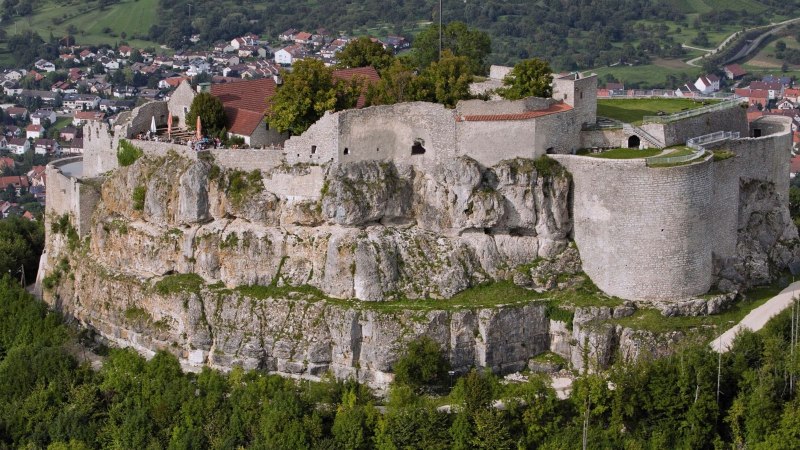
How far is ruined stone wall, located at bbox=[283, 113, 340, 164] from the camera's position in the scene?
192 ft

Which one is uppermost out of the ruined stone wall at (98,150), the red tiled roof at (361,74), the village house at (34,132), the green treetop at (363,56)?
the green treetop at (363,56)

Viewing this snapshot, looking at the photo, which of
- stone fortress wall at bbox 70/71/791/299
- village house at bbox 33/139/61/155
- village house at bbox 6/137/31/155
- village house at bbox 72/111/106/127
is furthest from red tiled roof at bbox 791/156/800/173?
village house at bbox 6/137/31/155

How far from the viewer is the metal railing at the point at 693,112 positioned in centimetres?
6206

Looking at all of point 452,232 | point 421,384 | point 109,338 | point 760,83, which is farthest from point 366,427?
point 760,83

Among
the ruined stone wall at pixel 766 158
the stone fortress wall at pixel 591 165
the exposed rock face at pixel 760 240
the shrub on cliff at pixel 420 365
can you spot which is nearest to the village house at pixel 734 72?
the ruined stone wall at pixel 766 158

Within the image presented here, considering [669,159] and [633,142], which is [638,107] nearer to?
[633,142]

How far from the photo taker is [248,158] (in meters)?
60.4

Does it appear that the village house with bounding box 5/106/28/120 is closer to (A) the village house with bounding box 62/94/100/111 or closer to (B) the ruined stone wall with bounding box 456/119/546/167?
(A) the village house with bounding box 62/94/100/111

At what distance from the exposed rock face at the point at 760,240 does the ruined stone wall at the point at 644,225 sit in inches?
87.1

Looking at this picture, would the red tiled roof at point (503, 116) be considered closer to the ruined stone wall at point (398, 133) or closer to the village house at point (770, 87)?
the ruined stone wall at point (398, 133)

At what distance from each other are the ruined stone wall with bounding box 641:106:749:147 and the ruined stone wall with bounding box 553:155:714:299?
3.94 metres

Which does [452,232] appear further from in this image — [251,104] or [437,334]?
[251,104]

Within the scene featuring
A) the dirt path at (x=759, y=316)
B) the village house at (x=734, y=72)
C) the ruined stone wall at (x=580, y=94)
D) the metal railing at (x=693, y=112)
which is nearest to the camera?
the dirt path at (x=759, y=316)

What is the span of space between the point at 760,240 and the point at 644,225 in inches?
299
